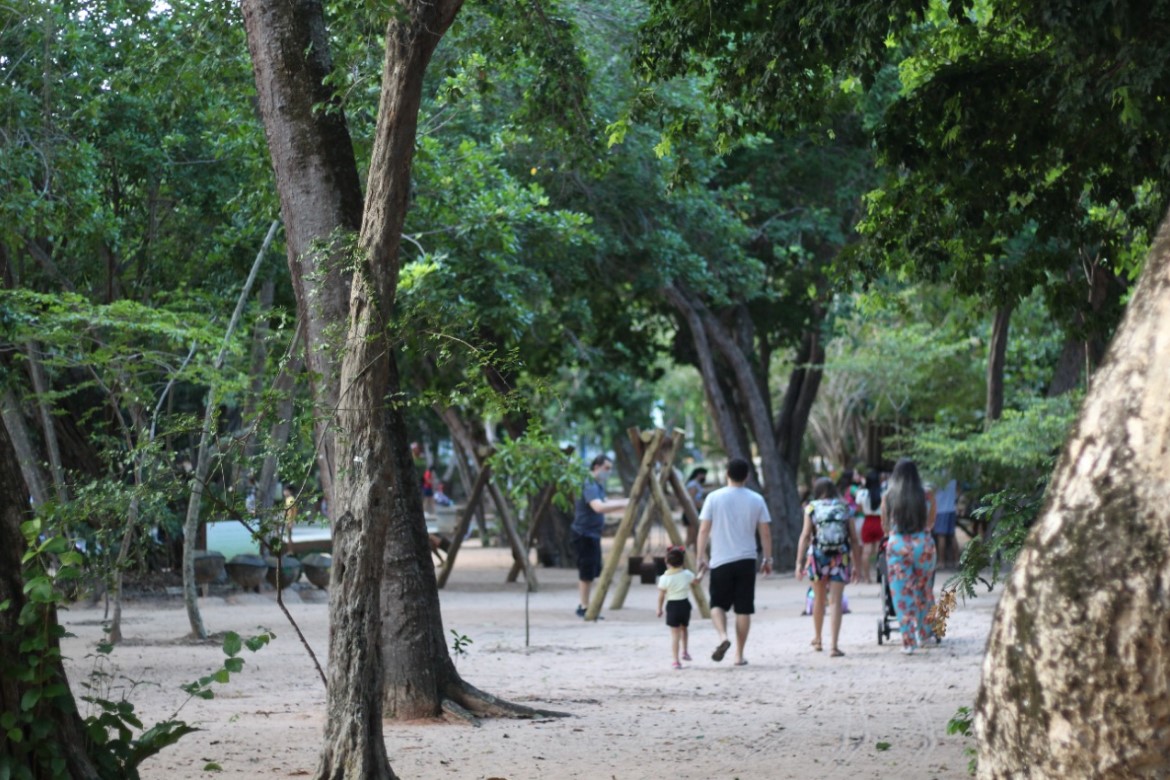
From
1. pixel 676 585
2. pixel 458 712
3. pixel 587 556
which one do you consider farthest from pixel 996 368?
pixel 458 712

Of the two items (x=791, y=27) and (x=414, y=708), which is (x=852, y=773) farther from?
(x=791, y=27)

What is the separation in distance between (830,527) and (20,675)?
9.31 metres

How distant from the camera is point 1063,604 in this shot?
2.88 meters

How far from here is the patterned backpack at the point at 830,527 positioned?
43.7ft

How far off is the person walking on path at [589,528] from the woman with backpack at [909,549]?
4.56 metres

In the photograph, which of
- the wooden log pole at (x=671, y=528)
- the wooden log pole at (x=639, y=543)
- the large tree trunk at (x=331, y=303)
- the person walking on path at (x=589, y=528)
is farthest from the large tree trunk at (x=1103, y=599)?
the wooden log pole at (x=639, y=543)

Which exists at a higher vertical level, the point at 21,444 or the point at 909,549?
the point at 21,444

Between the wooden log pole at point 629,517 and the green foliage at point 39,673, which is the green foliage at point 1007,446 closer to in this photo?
the wooden log pole at point 629,517

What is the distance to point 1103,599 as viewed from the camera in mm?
2820

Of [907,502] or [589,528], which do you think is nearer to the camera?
[907,502]

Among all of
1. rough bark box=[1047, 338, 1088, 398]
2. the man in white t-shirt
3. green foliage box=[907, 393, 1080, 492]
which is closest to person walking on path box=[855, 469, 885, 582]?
green foliage box=[907, 393, 1080, 492]

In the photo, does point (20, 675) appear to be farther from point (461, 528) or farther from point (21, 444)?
point (461, 528)

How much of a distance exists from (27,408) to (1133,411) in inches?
641

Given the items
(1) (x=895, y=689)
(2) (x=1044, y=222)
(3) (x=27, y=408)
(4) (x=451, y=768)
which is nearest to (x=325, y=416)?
(4) (x=451, y=768)
